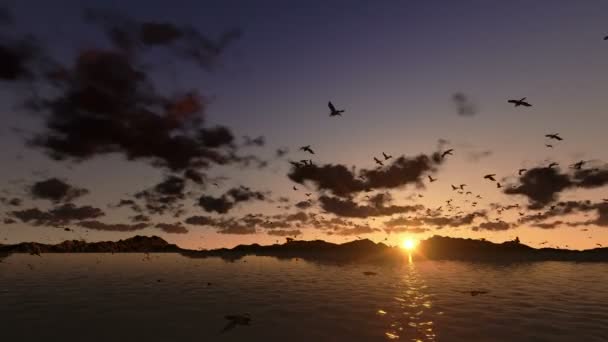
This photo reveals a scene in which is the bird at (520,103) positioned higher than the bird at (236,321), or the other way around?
the bird at (520,103)

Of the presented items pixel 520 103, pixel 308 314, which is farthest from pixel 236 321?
pixel 520 103

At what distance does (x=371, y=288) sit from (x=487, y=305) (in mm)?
16907

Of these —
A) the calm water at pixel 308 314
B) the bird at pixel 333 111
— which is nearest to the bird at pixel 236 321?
the calm water at pixel 308 314

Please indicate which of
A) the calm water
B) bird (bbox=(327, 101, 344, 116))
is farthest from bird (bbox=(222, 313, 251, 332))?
bird (bbox=(327, 101, 344, 116))

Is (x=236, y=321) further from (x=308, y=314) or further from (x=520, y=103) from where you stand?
(x=520, y=103)

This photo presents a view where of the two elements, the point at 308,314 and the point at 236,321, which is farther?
the point at 308,314

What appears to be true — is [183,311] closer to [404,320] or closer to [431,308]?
[404,320]

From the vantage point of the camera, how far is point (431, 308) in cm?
3728

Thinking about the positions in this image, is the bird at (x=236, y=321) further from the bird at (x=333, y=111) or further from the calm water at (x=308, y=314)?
the bird at (x=333, y=111)

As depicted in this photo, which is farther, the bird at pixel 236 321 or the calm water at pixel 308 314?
the bird at pixel 236 321

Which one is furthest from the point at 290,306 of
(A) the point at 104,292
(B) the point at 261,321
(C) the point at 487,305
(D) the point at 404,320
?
(A) the point at 104,292

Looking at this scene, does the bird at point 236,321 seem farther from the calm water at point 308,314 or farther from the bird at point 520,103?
the bird at point 520,103

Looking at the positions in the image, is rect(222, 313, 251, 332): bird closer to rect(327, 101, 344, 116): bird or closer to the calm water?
the calm water

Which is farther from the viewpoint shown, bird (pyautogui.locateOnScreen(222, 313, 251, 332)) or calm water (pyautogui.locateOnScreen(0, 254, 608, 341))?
bird (pyautogui.locateOnScreen(222, 313, 251, 332))
